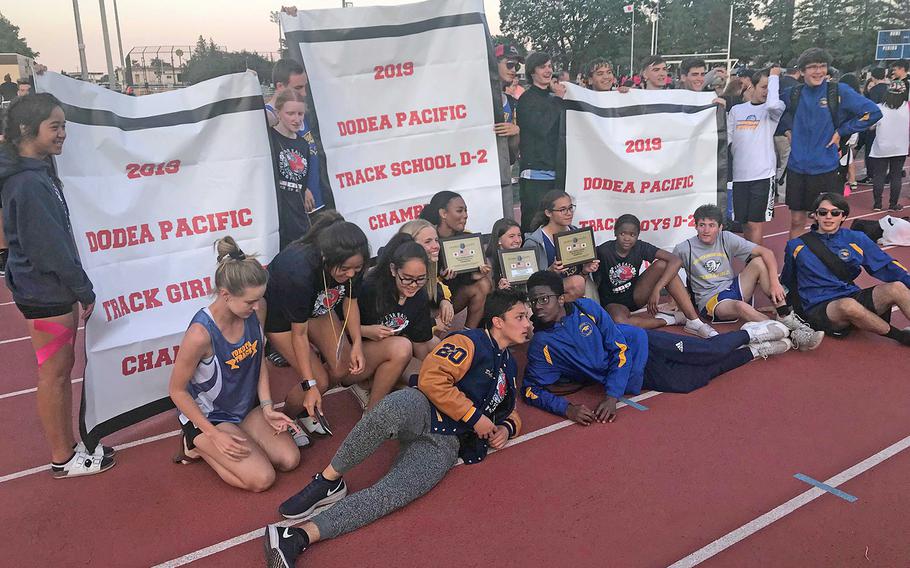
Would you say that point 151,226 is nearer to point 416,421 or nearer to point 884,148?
point 416,421

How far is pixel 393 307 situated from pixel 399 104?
5.73 ft

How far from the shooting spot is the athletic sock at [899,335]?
214 inches

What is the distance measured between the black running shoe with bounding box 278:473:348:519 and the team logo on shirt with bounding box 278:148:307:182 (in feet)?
7.99

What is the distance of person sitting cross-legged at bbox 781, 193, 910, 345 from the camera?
18.2 ft

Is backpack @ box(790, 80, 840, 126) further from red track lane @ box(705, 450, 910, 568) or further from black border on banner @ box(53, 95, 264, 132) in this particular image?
black border on banner @ box(53, 95, 264, 132)

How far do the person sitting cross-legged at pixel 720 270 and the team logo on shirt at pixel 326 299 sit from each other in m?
3.36

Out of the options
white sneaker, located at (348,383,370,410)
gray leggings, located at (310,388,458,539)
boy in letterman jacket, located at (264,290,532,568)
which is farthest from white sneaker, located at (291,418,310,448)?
gray leggings, located at (310,388,458,539)

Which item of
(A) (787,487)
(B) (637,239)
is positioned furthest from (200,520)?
(B) (637,239)

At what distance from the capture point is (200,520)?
3.54 meters

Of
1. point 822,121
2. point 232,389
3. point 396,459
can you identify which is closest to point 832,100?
point 822,121

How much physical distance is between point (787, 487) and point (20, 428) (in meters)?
4.78

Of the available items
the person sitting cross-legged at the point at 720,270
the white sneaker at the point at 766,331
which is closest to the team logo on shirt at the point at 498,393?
the white sneaker at the point at 766,331

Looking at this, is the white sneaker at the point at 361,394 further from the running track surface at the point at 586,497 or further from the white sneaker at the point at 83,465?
the white sneaker at the point at 83,465

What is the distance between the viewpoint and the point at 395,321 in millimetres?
4590
